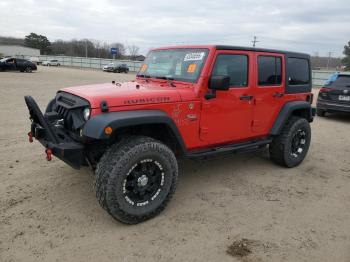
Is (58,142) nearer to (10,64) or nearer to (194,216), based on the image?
(194,216)

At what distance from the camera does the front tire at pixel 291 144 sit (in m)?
5.51

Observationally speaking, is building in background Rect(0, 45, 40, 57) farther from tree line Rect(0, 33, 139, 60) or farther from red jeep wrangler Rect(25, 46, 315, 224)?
red jeep wrangler Rect(25, 46, 315, 224)

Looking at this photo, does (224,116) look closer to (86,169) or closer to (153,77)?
(153,77)

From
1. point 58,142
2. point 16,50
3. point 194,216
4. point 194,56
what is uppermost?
point 16,50

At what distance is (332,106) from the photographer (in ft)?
35.4

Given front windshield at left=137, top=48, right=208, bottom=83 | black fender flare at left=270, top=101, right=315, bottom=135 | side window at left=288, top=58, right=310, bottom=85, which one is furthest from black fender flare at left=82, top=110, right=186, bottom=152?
side window at left=288, top=58, right=310, bottom=85

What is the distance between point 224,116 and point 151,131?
1.06 m

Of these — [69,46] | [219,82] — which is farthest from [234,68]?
[69,46]

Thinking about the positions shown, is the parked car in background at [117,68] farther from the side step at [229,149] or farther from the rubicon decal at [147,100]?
the rubicon decal at [147,100]

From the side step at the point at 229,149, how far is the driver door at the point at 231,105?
91 millimetres

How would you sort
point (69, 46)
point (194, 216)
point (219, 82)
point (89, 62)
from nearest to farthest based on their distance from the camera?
point (194, 216), point (219, 82), point (89, 62), point (69, 46)

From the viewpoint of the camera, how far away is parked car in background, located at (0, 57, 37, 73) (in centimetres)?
2914

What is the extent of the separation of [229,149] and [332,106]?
7.54 metres

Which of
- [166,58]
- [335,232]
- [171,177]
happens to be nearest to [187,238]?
[171,177]
